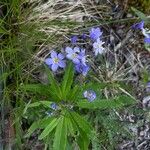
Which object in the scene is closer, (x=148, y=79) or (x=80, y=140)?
(x=80, y=140)

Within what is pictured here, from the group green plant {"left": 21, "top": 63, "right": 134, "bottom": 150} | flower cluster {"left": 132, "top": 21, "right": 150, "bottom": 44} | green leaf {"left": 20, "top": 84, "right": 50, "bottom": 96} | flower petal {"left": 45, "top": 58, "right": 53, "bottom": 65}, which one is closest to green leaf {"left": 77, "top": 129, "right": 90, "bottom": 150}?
green plant {"left": 21, "top": 63, "right": 134, "bottom": 150}

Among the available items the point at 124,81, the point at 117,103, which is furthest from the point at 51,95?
the point at 124,81

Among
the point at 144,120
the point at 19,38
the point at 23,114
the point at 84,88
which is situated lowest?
the point at 144,120

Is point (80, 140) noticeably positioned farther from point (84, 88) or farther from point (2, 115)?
point (2, 115)

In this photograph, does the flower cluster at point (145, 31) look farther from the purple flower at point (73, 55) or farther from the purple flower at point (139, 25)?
the purple flower at point (73, 55)

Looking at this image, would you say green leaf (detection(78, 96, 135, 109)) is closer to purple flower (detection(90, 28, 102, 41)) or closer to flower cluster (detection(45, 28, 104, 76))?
flower cluster (detection(45, 28, 104, 76))

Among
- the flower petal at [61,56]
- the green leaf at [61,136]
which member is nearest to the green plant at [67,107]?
the green leaf at [61,136]
